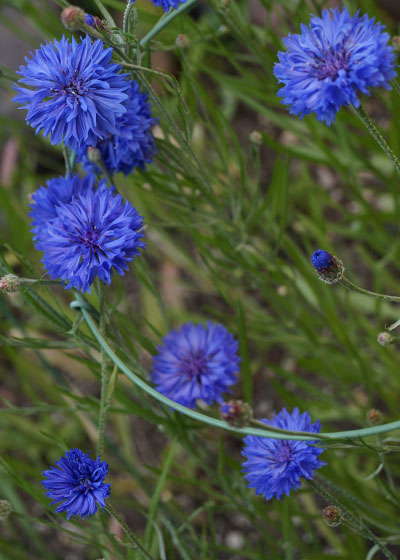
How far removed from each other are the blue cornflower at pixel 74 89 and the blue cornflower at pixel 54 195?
0.31 feet

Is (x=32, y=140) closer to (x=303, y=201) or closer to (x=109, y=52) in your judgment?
(x=303, y=201)

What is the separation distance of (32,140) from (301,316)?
0.96m

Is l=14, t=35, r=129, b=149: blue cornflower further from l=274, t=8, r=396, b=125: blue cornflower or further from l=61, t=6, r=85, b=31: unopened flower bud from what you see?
l=274, t=8, r=396, b=125: blue cornflower

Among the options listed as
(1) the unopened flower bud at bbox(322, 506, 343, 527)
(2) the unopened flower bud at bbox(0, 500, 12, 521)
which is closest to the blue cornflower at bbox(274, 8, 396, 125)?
(1) the unopened flower bud at bbox(322, 506, 343, 527)

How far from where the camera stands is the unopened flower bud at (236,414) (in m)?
0.49

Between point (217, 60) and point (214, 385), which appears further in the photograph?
point (217, 60)

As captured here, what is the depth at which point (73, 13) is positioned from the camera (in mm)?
490

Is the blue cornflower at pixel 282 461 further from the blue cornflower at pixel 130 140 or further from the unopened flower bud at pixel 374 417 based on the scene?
the blue cornflower at pixel 130 140

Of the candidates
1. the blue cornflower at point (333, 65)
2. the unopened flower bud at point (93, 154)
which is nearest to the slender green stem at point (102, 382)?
the unopened flower bud at point (93, 154)

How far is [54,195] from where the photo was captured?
67 centimetres

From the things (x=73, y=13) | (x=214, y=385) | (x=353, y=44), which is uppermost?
(x=353, y=44)

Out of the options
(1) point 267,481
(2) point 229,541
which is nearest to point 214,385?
(1) point 267,481

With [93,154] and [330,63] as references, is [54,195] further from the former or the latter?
[330,63]

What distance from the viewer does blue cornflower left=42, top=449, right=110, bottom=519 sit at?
537 mm
